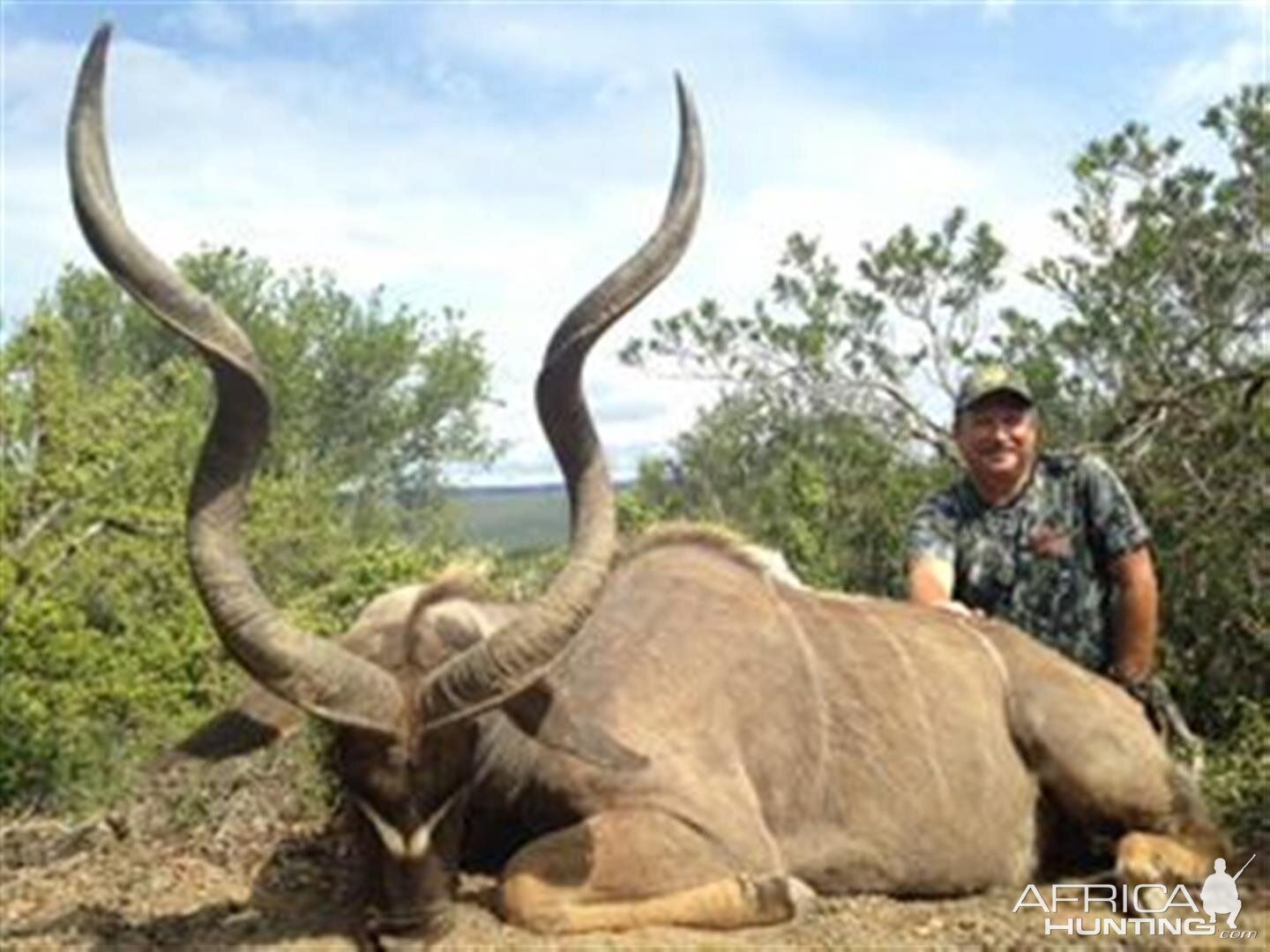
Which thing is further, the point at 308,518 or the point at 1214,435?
the point at 308,518

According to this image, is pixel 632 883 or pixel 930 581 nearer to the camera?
pixel 632 883

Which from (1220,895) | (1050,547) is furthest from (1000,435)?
(1220,895)

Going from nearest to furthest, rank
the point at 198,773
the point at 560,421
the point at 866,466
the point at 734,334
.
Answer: the point at 560,421, the point at 198,773, the point at 866,466, the point at 734,334

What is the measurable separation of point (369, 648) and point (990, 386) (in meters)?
2.20

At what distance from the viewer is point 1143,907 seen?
15.0ft

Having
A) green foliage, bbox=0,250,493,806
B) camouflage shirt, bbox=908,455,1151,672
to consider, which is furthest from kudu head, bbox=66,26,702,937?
green foliage, bbox=0,250,493,806

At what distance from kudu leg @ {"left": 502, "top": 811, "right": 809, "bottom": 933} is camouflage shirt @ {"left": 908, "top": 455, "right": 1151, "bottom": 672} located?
1.71m

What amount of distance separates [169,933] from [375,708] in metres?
0.87

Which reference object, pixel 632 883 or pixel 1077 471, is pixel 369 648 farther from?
pixel 1077 471

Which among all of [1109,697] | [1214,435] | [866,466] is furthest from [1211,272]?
[1109,697]

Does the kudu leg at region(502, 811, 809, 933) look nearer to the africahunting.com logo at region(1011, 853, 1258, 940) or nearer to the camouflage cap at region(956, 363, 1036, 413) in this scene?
the africahunting.com logo at region(1011, 853, 1258, 940)

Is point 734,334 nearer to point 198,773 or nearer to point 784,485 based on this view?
point 784,485

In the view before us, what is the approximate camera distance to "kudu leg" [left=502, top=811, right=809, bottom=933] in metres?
4.12

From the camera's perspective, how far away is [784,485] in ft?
37.5
